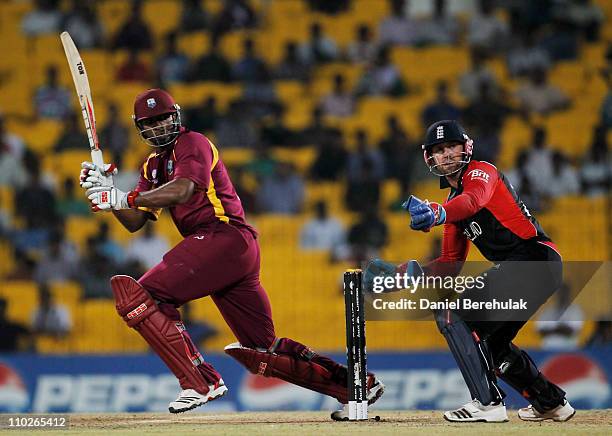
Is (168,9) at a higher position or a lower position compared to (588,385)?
higher

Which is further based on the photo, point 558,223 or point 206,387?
point 558,223

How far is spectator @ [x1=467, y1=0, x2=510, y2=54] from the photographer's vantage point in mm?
15109

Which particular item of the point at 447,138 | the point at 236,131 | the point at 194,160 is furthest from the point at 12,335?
the point at 447,138

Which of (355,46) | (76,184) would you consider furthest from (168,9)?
(76,184)

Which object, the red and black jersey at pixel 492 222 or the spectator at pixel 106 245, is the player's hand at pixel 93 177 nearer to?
the red and black jersey at pixel 492 222

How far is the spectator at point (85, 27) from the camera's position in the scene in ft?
50.2

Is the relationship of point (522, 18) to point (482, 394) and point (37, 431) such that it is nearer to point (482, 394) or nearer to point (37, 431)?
point (482, 394)

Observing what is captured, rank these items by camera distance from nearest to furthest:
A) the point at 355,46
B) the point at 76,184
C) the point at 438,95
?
the point at 76,184
the point at 438,95
the point at 355,46

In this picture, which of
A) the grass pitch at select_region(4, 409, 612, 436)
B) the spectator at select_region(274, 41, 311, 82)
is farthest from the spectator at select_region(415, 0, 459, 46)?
the grass pitch at select_region(4, 409, 612, 436)

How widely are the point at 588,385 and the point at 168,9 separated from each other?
25.2 feet

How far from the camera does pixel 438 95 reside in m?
14.1

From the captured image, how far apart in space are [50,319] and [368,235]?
3264 millimetres

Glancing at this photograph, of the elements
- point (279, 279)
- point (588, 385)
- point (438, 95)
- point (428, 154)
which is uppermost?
point (438, 95)

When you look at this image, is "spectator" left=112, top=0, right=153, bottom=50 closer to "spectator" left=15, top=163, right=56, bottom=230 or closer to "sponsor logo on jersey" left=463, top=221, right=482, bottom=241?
"spectator" left=15, top=163, right=56, bottom=230
